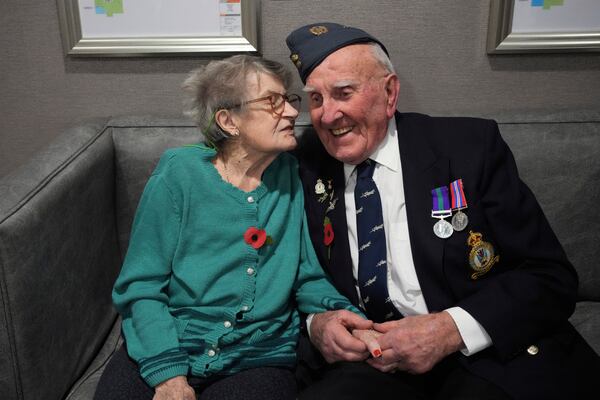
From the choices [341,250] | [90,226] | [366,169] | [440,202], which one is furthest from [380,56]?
[90,226]

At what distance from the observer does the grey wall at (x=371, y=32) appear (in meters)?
1.93

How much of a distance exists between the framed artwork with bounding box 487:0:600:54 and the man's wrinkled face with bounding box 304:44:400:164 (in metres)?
0.62

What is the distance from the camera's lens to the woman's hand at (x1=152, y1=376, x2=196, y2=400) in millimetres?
1388

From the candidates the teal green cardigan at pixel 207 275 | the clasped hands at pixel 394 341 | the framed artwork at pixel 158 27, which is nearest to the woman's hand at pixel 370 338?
the clasped hands at pixel 394 341

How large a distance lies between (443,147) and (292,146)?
1.33 ft

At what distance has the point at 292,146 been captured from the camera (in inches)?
60.9

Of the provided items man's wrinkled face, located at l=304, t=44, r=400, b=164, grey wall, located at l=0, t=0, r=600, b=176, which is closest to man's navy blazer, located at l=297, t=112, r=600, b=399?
man's wrinkled face, located at l=304, t=44, r=400, b=164

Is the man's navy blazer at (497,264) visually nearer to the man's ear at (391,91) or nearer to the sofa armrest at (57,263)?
the man's ear at (391,91)

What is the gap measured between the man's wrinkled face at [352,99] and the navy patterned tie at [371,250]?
0.32 ft

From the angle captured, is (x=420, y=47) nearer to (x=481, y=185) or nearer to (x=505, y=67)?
(x=505, y=67)

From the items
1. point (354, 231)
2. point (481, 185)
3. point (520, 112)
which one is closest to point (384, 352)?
point (354, 231)

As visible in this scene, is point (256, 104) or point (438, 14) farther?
point (438, 14)

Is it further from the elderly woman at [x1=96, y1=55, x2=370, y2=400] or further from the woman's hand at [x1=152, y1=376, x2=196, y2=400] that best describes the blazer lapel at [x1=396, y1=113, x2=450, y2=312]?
the woman's hand at [x1=152, y1=376, x2=196, y2=400]

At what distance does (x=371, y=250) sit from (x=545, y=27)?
1.04 meters
